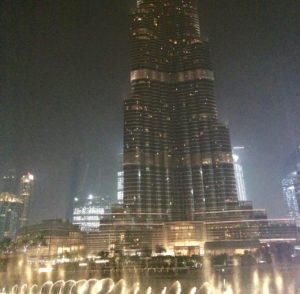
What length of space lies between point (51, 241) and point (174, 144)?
8097 centimetres

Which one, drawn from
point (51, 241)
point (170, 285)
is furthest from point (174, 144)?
point (170, 285)

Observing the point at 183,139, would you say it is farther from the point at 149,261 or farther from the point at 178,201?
the point at 149,261

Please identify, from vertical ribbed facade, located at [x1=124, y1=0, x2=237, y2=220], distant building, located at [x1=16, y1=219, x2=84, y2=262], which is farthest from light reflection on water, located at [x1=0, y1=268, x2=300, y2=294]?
vertical ribbed facade, located at [x1=124, y1=0, x2=237, y2=220]

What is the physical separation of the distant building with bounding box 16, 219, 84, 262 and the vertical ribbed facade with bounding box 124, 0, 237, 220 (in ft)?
122

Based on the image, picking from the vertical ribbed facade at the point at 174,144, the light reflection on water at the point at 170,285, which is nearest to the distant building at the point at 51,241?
the vertical ribbed facade at the point at 174,144

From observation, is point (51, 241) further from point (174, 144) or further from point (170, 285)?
point (170, 285)

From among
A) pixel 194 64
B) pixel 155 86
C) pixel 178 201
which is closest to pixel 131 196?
pixel 178 201

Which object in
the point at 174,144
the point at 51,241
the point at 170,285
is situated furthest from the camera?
the point at 174,144

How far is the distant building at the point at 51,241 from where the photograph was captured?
152750 millimetres

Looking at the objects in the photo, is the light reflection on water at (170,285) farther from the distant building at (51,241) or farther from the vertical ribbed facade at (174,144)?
the vertical ribbed facade at (174,144)

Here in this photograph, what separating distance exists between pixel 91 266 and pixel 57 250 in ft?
187

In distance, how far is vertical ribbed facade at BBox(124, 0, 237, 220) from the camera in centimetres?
16575

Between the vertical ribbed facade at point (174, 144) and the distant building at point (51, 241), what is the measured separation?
122 feet

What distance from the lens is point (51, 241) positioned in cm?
16775
